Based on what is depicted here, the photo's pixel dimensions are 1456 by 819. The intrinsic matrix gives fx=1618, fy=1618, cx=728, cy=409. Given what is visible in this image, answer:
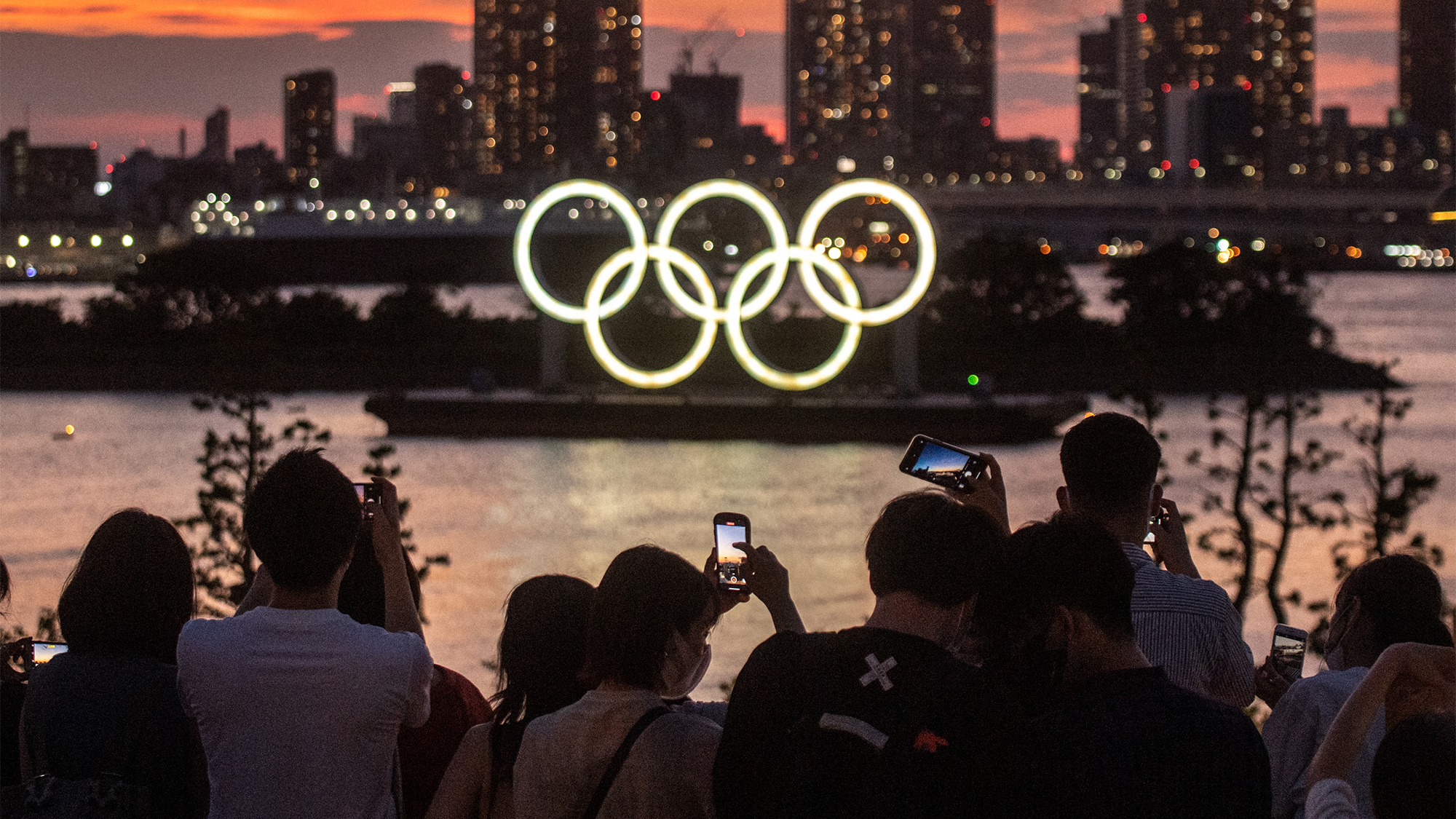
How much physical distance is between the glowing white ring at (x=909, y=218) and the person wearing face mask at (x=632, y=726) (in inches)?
1345

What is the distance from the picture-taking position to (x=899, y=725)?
10.3 feet

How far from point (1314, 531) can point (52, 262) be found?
414 ft

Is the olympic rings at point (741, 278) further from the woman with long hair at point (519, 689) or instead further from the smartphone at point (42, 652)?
the woman with long hair at point (519, 689)

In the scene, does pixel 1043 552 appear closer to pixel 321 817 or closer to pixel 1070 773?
pixel 1070 773

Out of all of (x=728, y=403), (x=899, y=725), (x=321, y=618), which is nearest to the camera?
(x=899, y=725)

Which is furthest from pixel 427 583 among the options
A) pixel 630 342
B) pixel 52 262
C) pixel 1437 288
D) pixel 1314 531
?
pixel 1437 288

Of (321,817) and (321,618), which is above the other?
(321,618)

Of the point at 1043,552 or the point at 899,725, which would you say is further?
the point at 1043,552

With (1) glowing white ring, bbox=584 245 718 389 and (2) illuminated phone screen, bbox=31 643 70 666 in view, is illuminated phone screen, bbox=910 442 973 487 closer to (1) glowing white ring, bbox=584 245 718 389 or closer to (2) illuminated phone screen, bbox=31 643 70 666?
(2) illuminated phone screen, bbox=31 643 70 666

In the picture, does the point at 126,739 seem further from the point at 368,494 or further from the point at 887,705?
the point at 887,705

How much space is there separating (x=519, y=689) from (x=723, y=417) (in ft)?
125

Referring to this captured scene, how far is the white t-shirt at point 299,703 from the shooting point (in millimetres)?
3576

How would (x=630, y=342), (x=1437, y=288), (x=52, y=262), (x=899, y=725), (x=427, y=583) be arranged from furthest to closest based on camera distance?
(x=1437, y=288), (x=52, y=262), (x=630, y=342), (x=427, y=583), (x=899, y=725)

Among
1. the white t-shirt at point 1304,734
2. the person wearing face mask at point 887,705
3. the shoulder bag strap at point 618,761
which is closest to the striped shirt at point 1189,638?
the white t-shirt at point 1304,734
